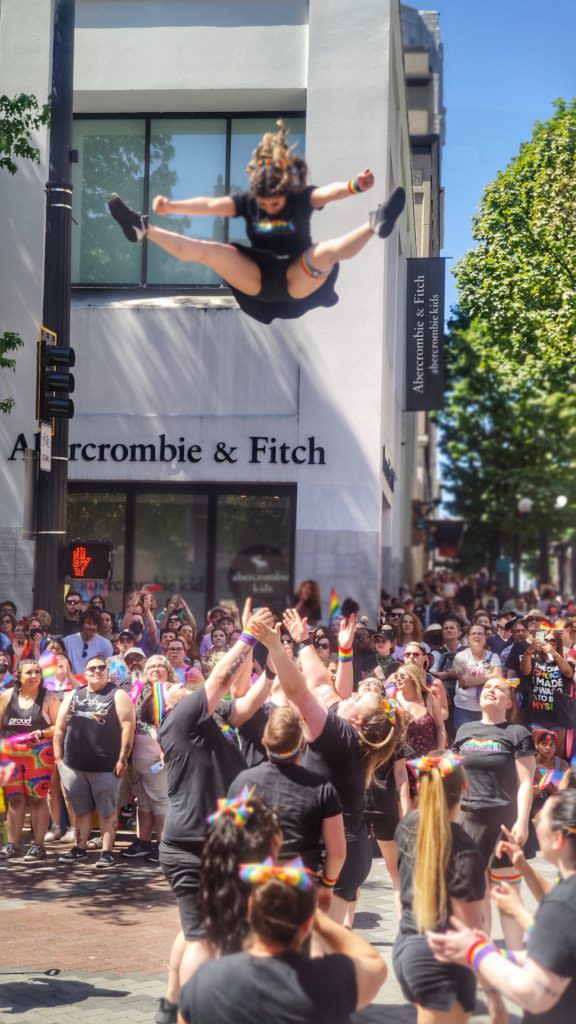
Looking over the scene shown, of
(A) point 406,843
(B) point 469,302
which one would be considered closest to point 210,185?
(B) point 469,302

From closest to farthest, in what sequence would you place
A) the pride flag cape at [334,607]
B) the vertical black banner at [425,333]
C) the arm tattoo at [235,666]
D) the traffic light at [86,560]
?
the arm tattoo at [235,666] → the traffic light at [86,560] → the pride flag cape at [334,607] → the vertical black banner at [425,333]

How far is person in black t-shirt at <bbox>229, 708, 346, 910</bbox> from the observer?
18.7ft

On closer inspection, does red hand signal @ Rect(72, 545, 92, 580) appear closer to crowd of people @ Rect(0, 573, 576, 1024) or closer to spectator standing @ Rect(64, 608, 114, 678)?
crowd of people @ Rect(0, 573, 576, 1024)

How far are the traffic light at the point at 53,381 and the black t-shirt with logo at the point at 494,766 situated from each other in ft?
18.0

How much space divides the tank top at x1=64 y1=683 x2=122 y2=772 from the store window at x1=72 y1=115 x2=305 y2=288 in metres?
10.4

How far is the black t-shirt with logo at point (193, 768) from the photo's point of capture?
6414 mm

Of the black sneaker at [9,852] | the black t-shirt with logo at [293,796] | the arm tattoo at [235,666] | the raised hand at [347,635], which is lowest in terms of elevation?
the black sneaker at [9,852]

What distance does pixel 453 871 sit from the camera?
17.1 ft

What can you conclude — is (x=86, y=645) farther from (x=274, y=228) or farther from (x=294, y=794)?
(x=274, y=228)

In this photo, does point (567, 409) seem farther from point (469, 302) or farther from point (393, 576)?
point (469, 302)

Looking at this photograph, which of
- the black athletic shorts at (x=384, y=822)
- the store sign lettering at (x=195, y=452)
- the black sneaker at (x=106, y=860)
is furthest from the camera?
the store sign lettering at (x=195, y=452)

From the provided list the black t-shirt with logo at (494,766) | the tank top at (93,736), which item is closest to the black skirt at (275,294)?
the black t-shirt with logo at (494,766)

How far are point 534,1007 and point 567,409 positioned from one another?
38412 mm

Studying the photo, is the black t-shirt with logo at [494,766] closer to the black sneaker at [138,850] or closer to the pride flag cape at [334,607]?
the black sneaker at [138,850]
